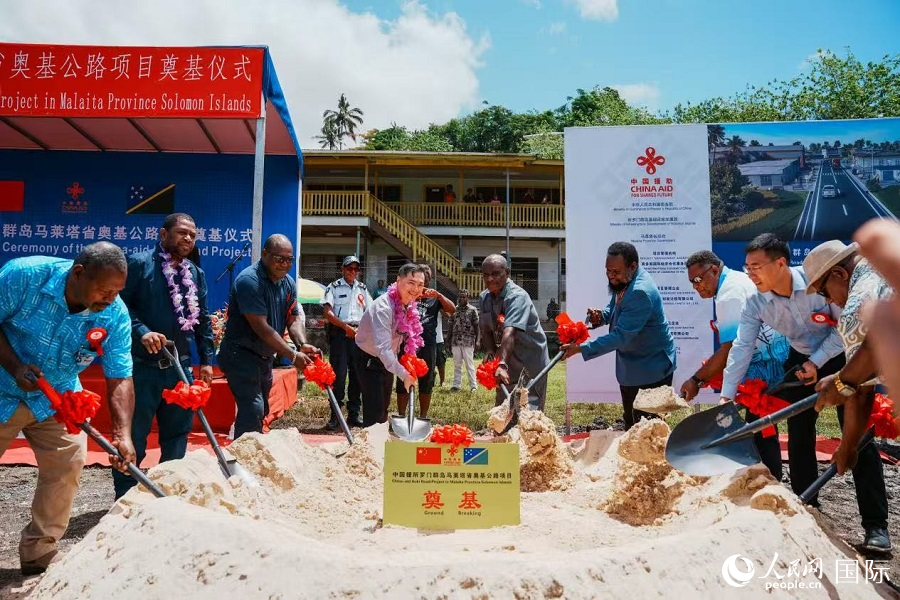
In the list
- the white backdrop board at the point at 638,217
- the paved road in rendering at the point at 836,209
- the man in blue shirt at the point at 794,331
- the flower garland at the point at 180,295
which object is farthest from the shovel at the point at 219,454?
the paved road in rendering at the point at 836,209

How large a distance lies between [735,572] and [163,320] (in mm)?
2969

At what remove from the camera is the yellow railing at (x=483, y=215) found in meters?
18.6

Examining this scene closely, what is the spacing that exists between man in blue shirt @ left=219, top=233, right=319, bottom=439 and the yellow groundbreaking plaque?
49.7 inches

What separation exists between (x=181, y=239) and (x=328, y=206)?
48.3 ft

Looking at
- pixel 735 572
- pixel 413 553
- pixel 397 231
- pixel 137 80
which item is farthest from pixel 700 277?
pixel 397 231

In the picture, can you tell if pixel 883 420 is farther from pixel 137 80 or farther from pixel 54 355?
pixel 137 80

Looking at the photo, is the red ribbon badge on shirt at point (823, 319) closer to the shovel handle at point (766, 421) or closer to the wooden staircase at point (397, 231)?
the shovel handle at point (766, 421)

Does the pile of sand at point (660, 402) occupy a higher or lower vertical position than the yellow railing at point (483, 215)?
lower

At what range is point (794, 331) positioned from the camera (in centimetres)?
329

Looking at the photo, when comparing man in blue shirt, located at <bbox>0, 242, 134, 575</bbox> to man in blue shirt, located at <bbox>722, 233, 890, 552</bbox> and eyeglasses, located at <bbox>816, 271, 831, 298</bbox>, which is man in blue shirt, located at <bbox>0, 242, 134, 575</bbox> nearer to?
eyeglasses, located at <bbox>816, 271, 831, 298</bbox>

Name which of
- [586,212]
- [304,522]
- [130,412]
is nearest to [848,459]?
→ [304,522]

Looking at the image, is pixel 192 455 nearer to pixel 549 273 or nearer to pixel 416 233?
pixel 416 233

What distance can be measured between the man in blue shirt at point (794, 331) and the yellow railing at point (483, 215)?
1526 cm

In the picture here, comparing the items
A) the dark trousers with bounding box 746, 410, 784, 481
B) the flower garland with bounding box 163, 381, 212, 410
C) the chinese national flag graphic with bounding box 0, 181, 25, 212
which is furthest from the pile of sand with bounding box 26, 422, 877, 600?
the chinese national flag graphic with bounding box 0, 181, 25, 212
